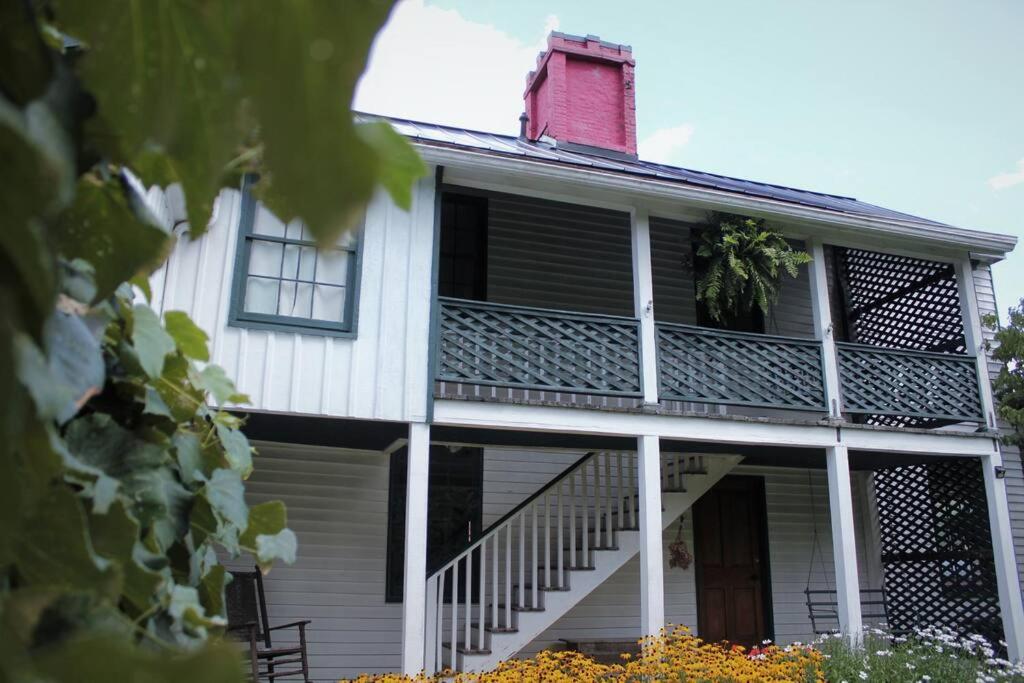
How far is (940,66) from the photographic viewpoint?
34062 millimetres

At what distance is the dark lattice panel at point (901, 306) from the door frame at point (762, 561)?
66.8 inches

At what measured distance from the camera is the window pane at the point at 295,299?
7.31 metres

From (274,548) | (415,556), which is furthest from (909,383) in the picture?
(274,548)

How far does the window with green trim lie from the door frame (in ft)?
19.2

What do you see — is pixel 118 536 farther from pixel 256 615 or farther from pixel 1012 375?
pixel 1012 375

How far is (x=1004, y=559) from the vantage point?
355 inches

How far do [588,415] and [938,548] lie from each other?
5.46 meters

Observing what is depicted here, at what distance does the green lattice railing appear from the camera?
357 inches

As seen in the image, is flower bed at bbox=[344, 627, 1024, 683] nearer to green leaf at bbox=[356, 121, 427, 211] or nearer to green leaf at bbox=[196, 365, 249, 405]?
green leaf at bbox=[196, 365, 249, 405]

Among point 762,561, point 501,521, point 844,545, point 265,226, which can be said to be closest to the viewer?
point 265,226

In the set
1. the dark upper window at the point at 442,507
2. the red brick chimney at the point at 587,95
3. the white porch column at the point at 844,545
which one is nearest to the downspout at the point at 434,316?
the dark upper window at the point at 442,507

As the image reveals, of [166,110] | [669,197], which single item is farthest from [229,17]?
[669,197]

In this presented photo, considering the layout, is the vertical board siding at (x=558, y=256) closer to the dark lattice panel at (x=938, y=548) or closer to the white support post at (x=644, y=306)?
the white support post at (x=644, y=306)

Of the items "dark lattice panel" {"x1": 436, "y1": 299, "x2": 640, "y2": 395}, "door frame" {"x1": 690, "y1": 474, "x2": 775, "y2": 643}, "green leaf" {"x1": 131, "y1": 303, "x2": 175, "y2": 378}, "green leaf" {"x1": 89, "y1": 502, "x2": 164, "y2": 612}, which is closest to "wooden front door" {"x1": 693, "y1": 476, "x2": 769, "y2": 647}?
"door frame" {"x1": 690, "y1": 474, "x2": 775, "y2": 643}
